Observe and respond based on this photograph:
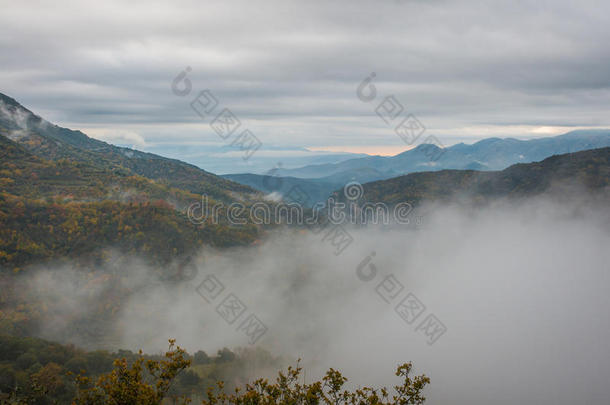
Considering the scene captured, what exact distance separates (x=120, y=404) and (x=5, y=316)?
8671 inches

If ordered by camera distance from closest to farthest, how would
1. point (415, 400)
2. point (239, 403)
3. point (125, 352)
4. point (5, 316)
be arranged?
1. point (239, 403)
2. point (415, 400)
3. point (125, 352)
4. point (5, 316)

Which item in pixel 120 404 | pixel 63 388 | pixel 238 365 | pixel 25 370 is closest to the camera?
pixel 120 404

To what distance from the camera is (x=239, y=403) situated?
106 ft

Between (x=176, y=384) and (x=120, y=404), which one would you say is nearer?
(x=120, y=404)

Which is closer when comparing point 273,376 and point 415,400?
point 415,400

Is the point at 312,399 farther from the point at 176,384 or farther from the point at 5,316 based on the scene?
the point at 5,316

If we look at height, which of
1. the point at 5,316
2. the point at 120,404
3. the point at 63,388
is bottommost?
the point at 120,404

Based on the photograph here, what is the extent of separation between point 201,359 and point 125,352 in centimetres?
3559

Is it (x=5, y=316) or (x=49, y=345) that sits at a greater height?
(x=5, y=316)

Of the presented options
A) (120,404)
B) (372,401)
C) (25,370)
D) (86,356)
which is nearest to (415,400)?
(372,401)

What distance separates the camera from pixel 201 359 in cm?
18525

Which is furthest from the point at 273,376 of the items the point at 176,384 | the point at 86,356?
the point at 86,356

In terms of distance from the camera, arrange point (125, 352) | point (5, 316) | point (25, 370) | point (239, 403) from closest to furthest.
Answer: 1. point (239, 403)
2. point (25, 370)
3. point (125, 352)
4. point (5, 316)

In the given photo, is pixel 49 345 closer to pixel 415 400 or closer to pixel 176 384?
pixel 176 384
